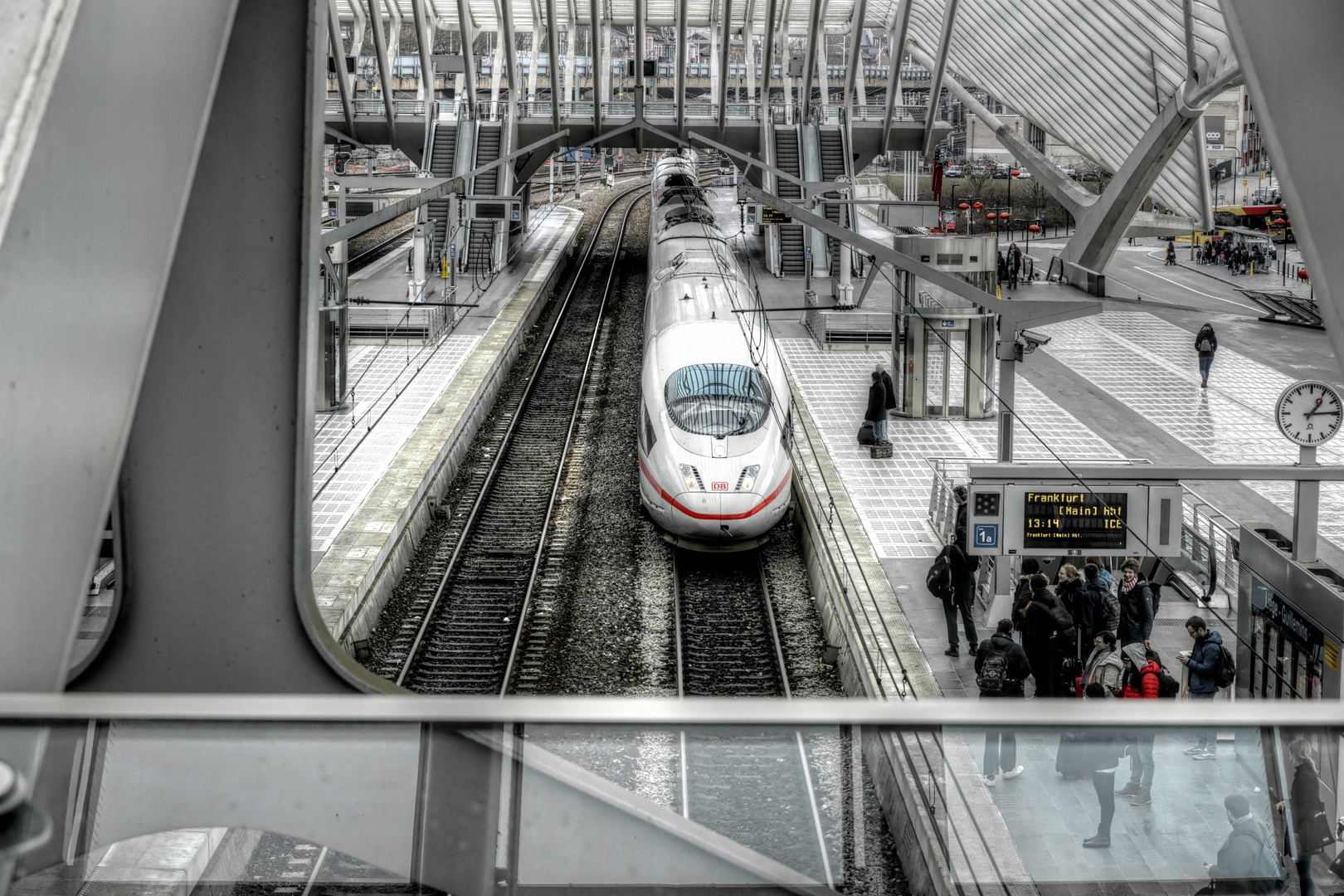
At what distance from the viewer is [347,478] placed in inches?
698

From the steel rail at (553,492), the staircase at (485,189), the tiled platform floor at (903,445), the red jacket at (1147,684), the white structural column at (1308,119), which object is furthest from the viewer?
the staircase at (485,189)

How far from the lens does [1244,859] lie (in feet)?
9.15

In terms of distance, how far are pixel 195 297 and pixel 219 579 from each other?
0.92 meters

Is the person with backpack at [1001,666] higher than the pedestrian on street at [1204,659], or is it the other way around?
the pedestrian on street at [1204,659]

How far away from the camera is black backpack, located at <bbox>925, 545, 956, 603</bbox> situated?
1204cm

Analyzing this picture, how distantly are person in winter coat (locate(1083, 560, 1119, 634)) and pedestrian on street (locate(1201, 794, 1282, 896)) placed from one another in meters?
8.46

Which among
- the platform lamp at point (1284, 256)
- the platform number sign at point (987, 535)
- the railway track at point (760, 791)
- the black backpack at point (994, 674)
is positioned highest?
the platform lamp at point (1284, 256)

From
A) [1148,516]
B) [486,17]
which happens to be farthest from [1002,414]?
[486,17]

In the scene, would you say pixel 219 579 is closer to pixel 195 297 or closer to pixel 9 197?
pixel 195 297

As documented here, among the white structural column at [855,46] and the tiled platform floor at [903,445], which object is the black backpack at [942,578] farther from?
the white structural column at [855,46]

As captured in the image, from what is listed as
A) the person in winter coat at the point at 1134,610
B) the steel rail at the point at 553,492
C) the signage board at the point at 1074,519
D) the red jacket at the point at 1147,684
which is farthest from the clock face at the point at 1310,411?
the steel rail at the point at 553,492

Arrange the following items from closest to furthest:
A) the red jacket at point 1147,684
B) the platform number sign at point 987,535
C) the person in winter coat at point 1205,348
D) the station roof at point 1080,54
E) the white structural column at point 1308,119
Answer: the white structural column at point 1308,119
the red jacket at point 1147,684
the platform number sign at point 987,535
the person in winter coat at point 1205,348
the station roof at point 1080,54

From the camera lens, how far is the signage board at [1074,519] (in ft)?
37.1

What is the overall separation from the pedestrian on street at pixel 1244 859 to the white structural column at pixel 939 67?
26.7 metres
